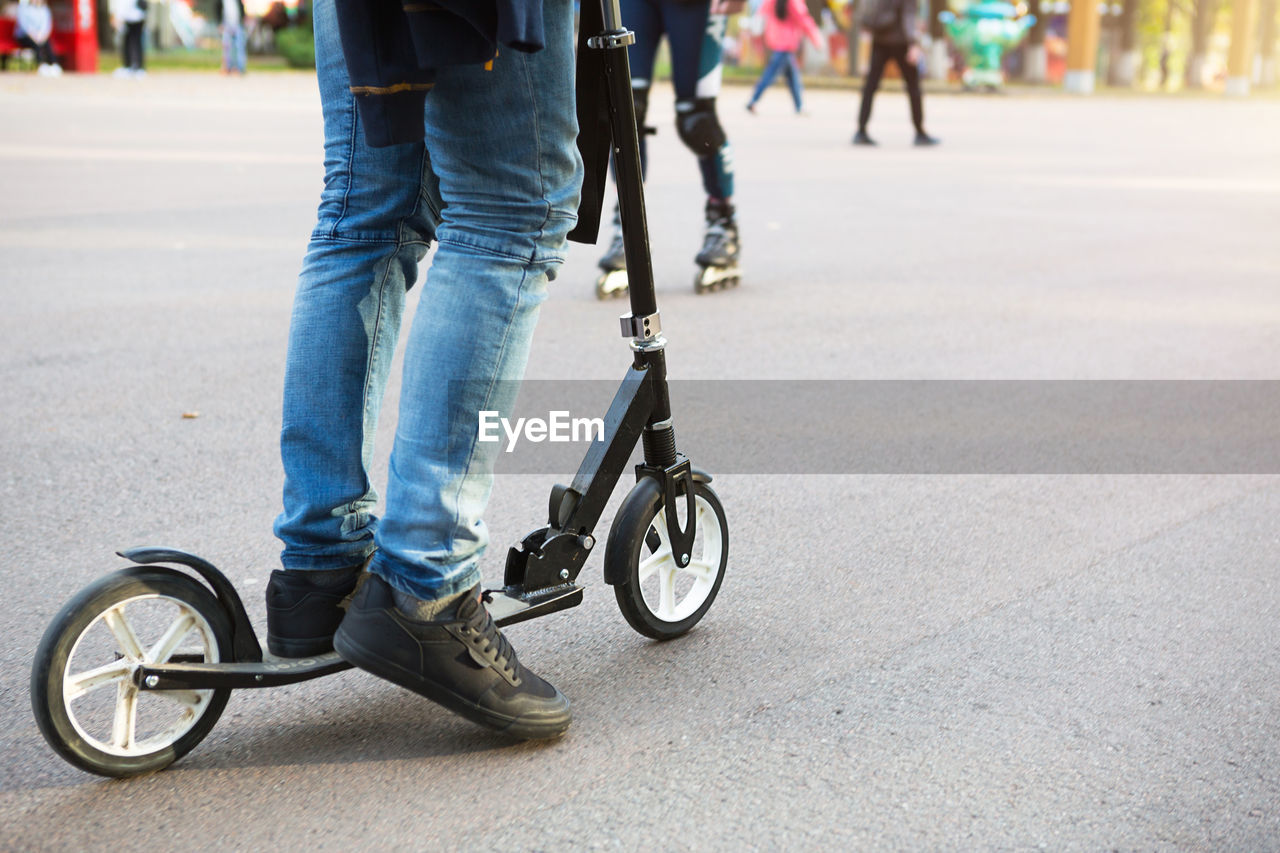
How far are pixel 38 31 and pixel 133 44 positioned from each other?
6.07ft

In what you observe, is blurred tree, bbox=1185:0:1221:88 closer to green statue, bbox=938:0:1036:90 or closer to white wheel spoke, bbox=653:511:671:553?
green statue, bbox=938:0:1036:90

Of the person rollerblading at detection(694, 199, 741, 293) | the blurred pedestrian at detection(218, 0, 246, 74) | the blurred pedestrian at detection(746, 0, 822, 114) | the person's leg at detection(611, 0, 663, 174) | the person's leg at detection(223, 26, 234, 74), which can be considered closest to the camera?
the person's leg at detection(611, 0, 663, 174)

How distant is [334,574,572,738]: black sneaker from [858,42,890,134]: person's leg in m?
14.1

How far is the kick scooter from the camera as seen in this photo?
2.14 m

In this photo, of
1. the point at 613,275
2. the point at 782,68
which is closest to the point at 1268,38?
the point at 782,68

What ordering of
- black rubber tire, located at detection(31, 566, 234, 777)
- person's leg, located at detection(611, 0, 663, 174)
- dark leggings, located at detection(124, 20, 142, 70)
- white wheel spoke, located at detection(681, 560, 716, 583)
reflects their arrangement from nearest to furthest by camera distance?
black rubber tire, located at detection(31, 566, 234, 777)
white wheel spoke, located at detection(681, 560, 716, 583)
person's leg, located at detection(611, 0, 663, 174)
dark leggings, located at detection(124, 20, 142, 70)

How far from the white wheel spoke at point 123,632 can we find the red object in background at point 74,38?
29384 millimetres

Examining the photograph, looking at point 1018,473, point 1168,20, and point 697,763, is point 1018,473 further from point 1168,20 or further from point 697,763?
point 1168,20

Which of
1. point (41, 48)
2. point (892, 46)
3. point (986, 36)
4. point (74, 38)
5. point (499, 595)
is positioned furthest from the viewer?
point (986, 36)

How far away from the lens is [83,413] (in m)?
4.43

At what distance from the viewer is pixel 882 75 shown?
1562 centimetres

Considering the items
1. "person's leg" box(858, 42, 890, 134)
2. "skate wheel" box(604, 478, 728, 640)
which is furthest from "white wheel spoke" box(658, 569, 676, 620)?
"person's leg" box(858, 42, 890, 134)

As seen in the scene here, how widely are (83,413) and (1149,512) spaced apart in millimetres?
3171

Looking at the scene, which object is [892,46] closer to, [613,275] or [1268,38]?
[613,275]
